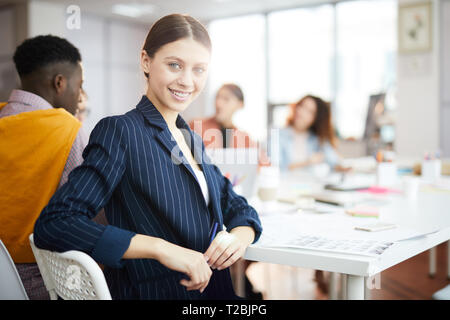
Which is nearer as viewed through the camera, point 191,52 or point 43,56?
point 191,52

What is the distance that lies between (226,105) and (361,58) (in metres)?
3.08

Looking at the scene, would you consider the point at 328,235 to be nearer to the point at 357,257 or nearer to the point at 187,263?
the point at 357,257

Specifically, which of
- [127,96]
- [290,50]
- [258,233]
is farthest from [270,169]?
[290,50]

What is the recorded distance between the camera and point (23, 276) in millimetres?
1193

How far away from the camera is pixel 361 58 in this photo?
553cm

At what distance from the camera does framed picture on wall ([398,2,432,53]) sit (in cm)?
472

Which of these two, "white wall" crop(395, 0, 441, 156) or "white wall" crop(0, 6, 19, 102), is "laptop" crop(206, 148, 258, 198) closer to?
"white wall" crop(395, 0, 441, 156)

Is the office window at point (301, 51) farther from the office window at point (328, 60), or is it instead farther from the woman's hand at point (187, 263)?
the woman's hand at point (187, 263)

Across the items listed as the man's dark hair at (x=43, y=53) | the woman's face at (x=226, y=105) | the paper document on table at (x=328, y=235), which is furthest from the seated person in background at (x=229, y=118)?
the man's dark hair at (x=43, y=53)

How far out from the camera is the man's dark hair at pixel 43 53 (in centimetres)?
129

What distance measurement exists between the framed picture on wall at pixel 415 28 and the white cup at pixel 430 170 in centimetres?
285

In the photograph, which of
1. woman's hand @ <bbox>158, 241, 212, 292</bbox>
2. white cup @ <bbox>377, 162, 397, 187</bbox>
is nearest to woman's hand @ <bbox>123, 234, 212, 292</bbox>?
woman's hand @ <bbox>158, 241, 212, 292</bbox>
